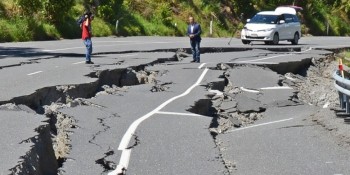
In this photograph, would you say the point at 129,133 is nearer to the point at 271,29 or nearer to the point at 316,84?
the point at 316,84

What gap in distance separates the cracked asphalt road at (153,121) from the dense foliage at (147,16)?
11.4 m

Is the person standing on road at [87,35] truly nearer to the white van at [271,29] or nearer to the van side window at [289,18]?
the white van at [271,29]

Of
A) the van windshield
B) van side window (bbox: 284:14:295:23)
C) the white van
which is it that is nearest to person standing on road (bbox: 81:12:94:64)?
the white van

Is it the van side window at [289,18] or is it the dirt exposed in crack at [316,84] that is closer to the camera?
the dirt exposed in crack at [316,84]

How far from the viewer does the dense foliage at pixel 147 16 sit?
33.4 m

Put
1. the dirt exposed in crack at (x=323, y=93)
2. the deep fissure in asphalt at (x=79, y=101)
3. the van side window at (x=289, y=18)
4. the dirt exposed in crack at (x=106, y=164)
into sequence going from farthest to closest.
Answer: the van side window at (x=289, y=18)
the dirt exposed in crack at (x=323, y=93)
the deep fissure in asphalt at (x=79, y=101)
the dirt exposed in crack at (x=106, y=164)

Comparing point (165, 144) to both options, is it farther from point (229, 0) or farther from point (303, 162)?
point (229, 0)

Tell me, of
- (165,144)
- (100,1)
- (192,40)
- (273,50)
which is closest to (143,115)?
(165,144)

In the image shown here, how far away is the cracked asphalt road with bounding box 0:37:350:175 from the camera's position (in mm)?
8441

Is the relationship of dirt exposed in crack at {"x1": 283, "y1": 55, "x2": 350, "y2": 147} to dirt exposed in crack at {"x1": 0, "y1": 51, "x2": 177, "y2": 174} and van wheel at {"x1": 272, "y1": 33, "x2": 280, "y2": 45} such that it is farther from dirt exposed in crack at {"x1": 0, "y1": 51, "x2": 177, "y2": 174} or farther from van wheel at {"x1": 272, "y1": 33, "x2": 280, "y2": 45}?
van wheel at {"x1": 272, "y1": 33, "x2": 280, "y2": 45}

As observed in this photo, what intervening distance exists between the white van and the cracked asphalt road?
11.4m

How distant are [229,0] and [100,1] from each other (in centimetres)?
1444

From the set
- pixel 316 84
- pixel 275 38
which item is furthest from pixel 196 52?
pixel 275 38

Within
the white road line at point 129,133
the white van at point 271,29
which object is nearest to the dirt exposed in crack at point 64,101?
the white road line at point 129,133
